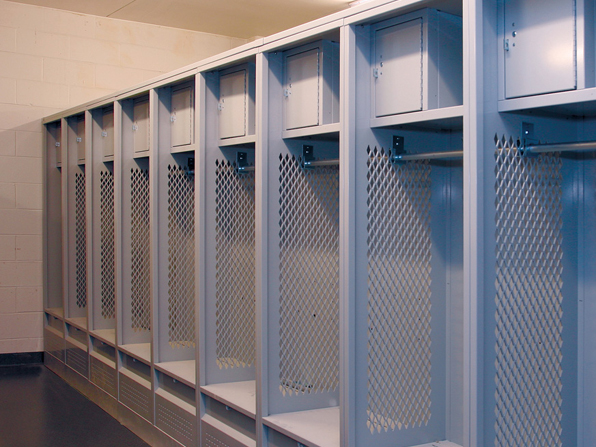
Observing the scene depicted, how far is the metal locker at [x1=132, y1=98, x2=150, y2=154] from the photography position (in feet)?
13.3

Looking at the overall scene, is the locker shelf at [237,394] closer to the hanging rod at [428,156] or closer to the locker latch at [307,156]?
the locker latch at [307,156]

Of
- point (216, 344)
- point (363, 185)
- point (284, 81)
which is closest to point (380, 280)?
point (363, 185)

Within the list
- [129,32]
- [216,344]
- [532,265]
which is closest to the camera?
[532,265]

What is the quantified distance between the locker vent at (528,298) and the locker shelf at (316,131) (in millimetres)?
731

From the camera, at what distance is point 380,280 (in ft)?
7.84

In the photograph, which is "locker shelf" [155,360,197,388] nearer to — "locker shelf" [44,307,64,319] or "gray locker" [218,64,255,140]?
"gray locker" [218,64,255,140]

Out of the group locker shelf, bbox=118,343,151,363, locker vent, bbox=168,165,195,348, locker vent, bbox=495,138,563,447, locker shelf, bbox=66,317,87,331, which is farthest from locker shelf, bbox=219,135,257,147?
locker shelf, bbox=66,317,87,331

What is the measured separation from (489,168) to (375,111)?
0.56 metres

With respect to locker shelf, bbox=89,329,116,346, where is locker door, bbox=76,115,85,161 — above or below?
above

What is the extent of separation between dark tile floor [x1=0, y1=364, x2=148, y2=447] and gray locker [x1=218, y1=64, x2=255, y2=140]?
1.99 m

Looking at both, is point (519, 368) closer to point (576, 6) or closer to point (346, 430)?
point (346, 430)

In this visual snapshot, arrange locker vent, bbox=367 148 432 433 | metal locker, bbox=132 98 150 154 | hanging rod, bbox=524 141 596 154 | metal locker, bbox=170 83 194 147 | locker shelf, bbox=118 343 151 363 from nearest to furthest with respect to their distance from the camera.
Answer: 1. hanging rod, bbox=524 141 596 154
2. locker vent, bbox=367 148 432 433
3. metal locker, bbox=170 83 194 147
4. locker shelf, bbox=118 343 151 363
5. metal locker, bbox=132 98 150 154

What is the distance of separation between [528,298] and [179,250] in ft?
7.54

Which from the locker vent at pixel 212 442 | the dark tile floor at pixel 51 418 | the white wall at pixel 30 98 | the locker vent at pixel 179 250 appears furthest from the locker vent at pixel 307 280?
the white wall at pixel 30 98
